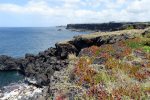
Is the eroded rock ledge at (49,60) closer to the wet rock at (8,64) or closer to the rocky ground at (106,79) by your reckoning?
the wet rock at (8,64)

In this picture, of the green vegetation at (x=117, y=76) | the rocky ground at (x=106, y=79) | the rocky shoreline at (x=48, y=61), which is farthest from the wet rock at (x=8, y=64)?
the rocky ground at (x=106, y=79)

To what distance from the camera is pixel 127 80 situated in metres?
14.9

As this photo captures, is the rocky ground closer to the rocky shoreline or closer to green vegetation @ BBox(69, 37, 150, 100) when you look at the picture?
green vegetation @ BBox(69, 37, 150, 100)

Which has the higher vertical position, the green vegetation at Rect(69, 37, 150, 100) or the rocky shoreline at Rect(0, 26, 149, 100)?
the green vegetation at Rect(69, 37, 150, 100)

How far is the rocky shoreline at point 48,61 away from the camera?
184ft

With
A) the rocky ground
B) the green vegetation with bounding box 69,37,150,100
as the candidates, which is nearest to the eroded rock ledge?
the green vegetation with bounding box 69,37,150,100

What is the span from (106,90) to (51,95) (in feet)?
8.43

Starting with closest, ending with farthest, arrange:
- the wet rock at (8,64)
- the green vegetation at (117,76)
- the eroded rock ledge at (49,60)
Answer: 1. the green vegetation at (117,76)
2. the eroded rock ledge at (49,60)
3. the wet rock at (8,64)

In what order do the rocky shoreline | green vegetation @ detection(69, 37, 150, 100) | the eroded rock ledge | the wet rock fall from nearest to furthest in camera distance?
green vegetation @ detection(69, 37, 150, 100), the rocky shoreline, the eroded rock ledge, the wet rock

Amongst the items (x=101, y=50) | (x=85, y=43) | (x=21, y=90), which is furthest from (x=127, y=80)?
(x=85, y=43)

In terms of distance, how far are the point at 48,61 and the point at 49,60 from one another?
0.53m

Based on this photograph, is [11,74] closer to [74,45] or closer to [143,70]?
[74,45]

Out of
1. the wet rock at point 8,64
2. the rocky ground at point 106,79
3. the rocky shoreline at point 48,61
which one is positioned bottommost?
the wet rock at point 8,64

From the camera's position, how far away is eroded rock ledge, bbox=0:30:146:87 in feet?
189
